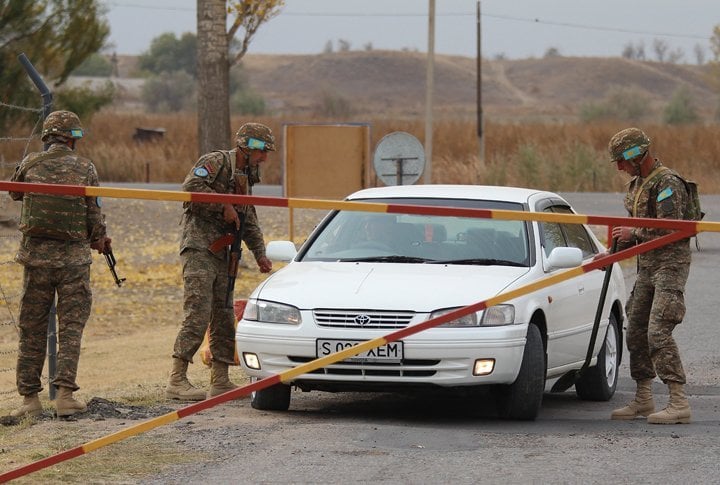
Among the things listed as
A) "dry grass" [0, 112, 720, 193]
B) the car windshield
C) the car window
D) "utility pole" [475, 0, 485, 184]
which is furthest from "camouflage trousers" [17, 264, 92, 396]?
"utility pole" [475, 0, 485, 184]

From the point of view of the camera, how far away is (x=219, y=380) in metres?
10.2

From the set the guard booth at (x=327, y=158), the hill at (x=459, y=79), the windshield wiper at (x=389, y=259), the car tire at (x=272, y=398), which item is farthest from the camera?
the hill at (x=459, y=79)

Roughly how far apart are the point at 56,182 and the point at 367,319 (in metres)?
2.00

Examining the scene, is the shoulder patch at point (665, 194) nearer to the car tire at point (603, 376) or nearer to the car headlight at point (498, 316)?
the car headlight at point (498, 316)

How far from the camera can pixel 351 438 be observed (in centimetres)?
796

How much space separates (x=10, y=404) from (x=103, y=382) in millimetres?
1278

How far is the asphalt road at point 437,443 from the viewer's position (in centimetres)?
702

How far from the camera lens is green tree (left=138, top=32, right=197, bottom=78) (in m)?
154

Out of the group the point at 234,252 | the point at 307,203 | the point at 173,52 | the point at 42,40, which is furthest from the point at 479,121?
the point at 173,52

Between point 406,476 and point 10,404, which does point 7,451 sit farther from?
point 10,404

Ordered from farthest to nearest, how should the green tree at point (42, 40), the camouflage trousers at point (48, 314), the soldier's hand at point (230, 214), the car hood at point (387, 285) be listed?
the green tree at point (42, 40)
the soldier's hand at point (230, 214)
the camouflage trousers at point (48, 314)
the car hood at point (387, 285)

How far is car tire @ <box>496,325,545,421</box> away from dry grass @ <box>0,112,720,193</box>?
31111 millimetres

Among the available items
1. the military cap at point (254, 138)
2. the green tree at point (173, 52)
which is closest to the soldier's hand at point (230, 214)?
the military cap at point (254, 138)

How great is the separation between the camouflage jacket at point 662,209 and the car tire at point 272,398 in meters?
2.29
